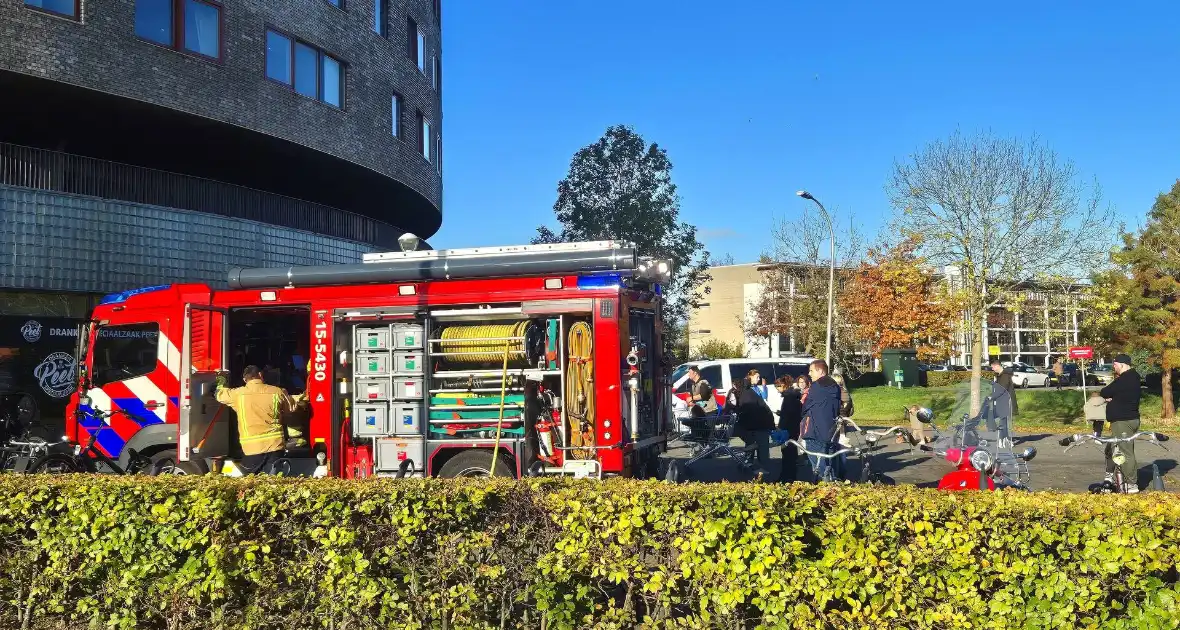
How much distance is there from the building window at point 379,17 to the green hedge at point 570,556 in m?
20.4

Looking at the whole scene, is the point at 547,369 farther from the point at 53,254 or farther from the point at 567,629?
the point at 53,254

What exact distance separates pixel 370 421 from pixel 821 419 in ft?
16.2

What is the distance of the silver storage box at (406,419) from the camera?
381 inches

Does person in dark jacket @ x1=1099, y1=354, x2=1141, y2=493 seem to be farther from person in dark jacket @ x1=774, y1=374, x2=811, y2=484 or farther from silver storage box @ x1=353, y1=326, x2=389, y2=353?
silver storage box @ x1=353, y1=326, x2=389, y2=353

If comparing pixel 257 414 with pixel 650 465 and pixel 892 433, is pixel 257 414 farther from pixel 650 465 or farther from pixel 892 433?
pixel 892 433

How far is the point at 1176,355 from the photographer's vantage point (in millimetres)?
24391

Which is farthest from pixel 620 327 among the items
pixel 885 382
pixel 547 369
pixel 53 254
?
pixel 885 382

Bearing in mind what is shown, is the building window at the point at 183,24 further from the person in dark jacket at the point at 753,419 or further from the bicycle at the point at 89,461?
the person in dark jacket at the point at 753,419

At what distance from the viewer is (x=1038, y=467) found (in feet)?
49.3

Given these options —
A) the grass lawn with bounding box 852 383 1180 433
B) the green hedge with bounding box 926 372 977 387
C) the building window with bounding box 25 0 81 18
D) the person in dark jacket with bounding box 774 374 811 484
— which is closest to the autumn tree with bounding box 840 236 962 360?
the green hedge with bounding box 926 372 977 387

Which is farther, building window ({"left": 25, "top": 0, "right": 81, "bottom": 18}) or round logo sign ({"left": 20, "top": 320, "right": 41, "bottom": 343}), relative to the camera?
round logo sign ({"left": 20, "top": 320, "right": 41, "bottom": 343})

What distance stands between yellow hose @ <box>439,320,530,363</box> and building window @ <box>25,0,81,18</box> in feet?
38.9

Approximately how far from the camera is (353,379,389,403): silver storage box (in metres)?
9.85

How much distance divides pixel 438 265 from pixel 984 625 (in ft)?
21.8
